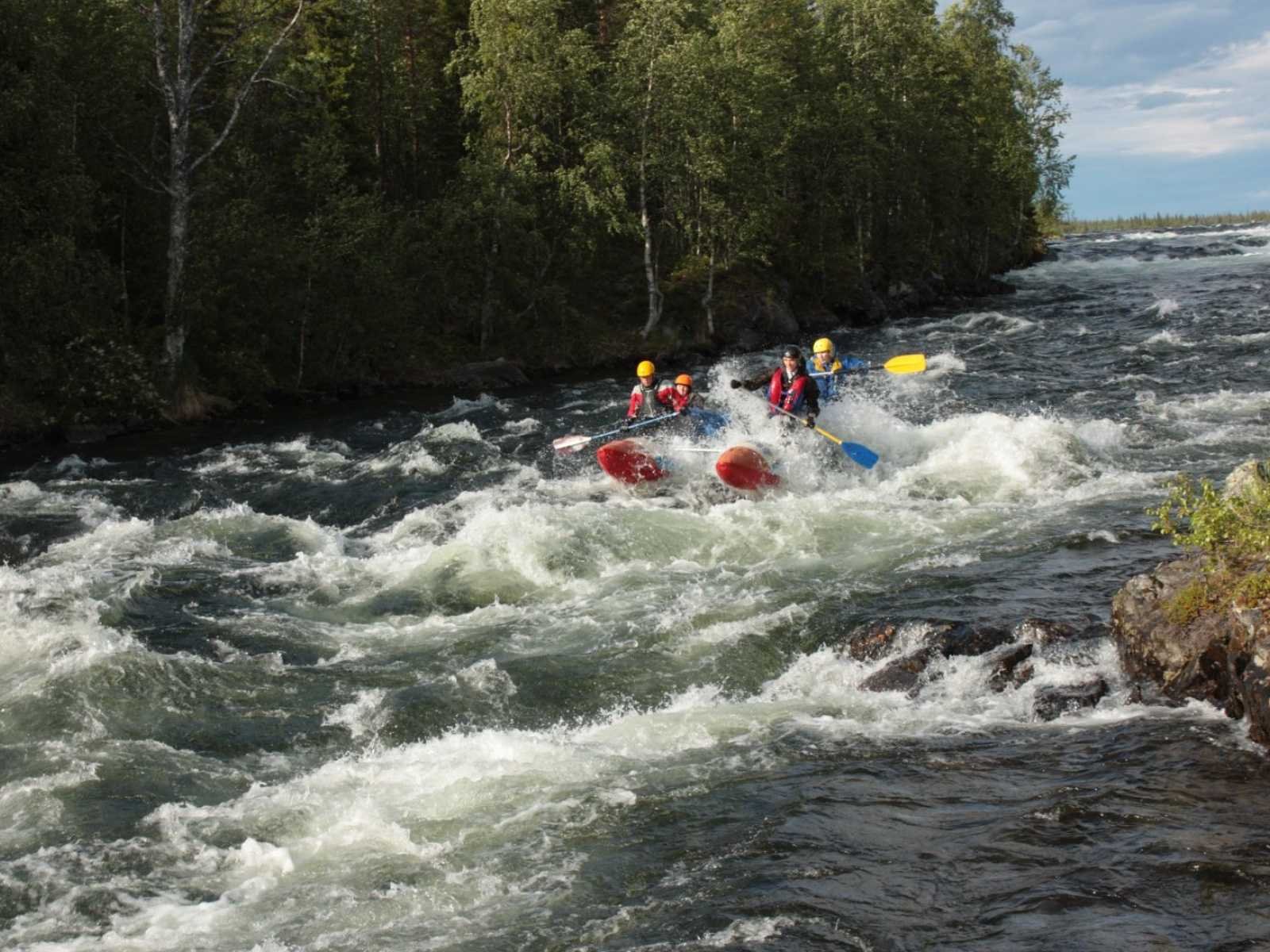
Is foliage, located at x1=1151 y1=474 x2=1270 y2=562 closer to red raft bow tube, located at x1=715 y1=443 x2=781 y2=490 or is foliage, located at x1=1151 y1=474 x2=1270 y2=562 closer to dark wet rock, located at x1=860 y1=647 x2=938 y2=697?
dark wet rock, located at x1=860 y1=647 x2=938 y2=697

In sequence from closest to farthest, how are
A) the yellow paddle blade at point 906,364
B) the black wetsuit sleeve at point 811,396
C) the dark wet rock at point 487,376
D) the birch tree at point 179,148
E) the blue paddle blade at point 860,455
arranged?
the blue paddle blade at point 860,455, the black wetsuit sleeve at point 811,396, the yellow paddle blade at point 906,364, the birch tree at point 179,148, the dark wet rock at point 487,376

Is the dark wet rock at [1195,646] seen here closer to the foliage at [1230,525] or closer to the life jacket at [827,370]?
the foliage at [1230,525]

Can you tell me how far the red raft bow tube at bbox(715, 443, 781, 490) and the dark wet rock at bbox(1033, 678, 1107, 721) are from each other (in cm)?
662

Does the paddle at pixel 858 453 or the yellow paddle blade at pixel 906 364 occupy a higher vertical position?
the yellow paddle blade at pixel 906 364

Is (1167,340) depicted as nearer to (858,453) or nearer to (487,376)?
(858,453)

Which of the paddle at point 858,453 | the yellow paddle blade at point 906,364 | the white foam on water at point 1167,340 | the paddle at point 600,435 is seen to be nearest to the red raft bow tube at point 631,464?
the paddle at point 600,435

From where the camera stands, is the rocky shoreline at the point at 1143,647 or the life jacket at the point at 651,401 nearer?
the rocky shoreline at the point at 1143,647

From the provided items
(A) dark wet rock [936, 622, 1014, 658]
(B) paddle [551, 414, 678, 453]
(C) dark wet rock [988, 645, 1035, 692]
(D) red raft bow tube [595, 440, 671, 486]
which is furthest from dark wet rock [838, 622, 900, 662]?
(B) paddle [551, 414, 678, 453]

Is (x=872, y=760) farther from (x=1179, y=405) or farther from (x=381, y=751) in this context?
(x=1179, y=405)

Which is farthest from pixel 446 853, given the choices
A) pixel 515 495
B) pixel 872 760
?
pixel 515 495

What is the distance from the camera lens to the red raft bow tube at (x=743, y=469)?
1406 cm

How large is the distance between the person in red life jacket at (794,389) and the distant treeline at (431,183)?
37.0 feet

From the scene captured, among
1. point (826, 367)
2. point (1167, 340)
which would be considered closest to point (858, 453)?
point (826, 367)

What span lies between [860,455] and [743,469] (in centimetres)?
161
